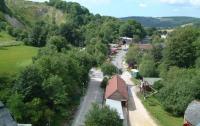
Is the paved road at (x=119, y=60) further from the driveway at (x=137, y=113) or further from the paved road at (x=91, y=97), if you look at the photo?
the driveway at (x=137, y=113)

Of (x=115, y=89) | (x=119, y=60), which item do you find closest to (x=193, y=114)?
(x=115, y=89)

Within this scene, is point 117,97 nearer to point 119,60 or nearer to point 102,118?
point 102,118

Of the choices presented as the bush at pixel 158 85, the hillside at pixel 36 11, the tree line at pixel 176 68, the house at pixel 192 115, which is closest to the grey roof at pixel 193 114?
the house at pixel 192 115

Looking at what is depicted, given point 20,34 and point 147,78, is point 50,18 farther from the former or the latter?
point 147,78

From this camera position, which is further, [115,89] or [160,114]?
[115,89]

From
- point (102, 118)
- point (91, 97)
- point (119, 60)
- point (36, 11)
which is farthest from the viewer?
point (36, 11)

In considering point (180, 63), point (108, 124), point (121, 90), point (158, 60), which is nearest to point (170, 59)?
point (180, 63)
